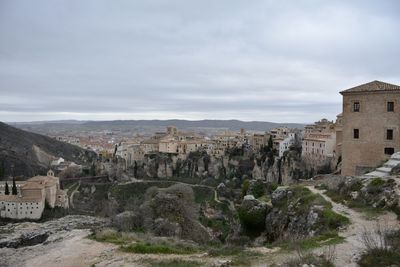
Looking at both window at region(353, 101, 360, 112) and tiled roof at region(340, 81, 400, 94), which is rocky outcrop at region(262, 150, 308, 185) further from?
tiled roof at region(340, 81, 400, 94)

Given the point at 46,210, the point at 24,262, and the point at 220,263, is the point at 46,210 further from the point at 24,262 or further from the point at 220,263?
the point at 220,263

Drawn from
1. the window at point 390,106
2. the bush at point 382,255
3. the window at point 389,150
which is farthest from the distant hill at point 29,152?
the bush at point 382,255

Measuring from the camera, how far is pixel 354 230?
42.2 feet

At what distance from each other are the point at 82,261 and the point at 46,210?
5317cm

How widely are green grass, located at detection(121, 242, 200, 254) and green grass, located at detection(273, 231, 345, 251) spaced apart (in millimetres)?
3106

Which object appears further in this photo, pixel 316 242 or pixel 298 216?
pixel 298 216

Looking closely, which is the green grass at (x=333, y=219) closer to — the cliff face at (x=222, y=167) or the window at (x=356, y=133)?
the window at (x=356, y=133)

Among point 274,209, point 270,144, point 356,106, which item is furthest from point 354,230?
point 270,144

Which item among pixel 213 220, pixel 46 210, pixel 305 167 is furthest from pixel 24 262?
pixel 305 167

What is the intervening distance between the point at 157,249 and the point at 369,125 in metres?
18.5

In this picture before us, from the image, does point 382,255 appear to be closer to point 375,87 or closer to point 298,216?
point 298,216

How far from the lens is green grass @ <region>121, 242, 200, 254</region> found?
42.0 ft

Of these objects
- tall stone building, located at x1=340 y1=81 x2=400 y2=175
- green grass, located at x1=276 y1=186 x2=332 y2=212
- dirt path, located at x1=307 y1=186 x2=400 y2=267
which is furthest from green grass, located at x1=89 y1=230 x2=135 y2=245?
tall stone building, located at x1=340 y1=81 x2=400 y2=175

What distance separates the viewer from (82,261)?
40.6ft
